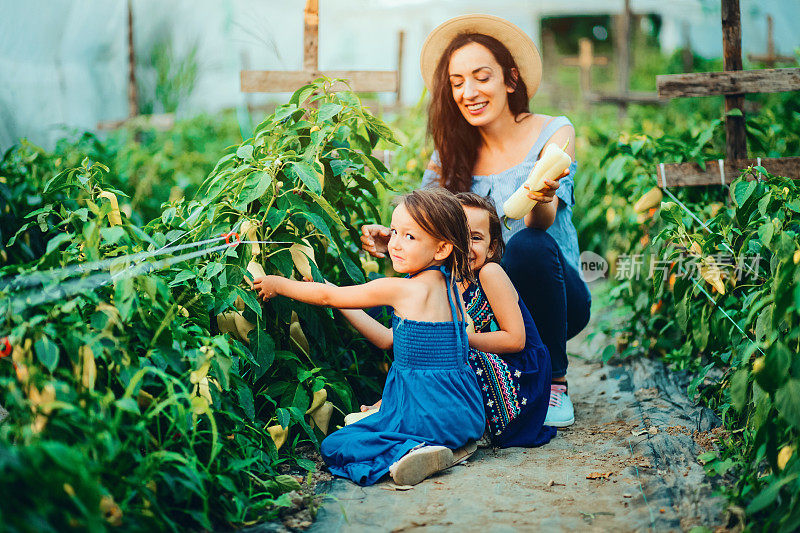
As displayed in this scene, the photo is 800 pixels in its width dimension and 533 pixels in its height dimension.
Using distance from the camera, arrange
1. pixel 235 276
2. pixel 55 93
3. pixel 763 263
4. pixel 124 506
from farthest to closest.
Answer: pixel 55 93 < pixel 763 263 < pixel 235 276 < pixel 124 506

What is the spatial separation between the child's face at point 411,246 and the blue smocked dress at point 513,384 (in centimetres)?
27

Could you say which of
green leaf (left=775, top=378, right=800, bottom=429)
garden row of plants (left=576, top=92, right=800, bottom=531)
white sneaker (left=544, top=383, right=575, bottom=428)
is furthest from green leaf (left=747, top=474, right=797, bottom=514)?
white sneaker (left=544, top=383, right=575, bottom=428)

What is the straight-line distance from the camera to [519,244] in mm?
2494

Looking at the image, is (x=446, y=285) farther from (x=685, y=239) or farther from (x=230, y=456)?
(x=685, y=239)

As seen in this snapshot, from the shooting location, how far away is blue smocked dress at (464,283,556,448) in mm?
2197

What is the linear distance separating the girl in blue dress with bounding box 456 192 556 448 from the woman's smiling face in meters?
0.52

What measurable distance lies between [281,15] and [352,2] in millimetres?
1776

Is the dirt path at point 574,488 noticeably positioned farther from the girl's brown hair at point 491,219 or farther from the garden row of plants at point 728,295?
the girl's brown hair at point 491,219

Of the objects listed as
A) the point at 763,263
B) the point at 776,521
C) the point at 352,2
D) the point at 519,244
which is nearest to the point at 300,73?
the point at 519,244

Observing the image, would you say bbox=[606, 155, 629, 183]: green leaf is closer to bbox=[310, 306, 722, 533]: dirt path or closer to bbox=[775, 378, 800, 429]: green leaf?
bbox=[310, 306, 722, 533]: dirt path

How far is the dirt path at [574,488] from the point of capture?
1687 millimetres

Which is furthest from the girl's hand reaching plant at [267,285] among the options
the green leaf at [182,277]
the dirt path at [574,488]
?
the dirt path at [574,488]

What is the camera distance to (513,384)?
2.23 metres

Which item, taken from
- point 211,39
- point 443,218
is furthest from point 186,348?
point 211,39
